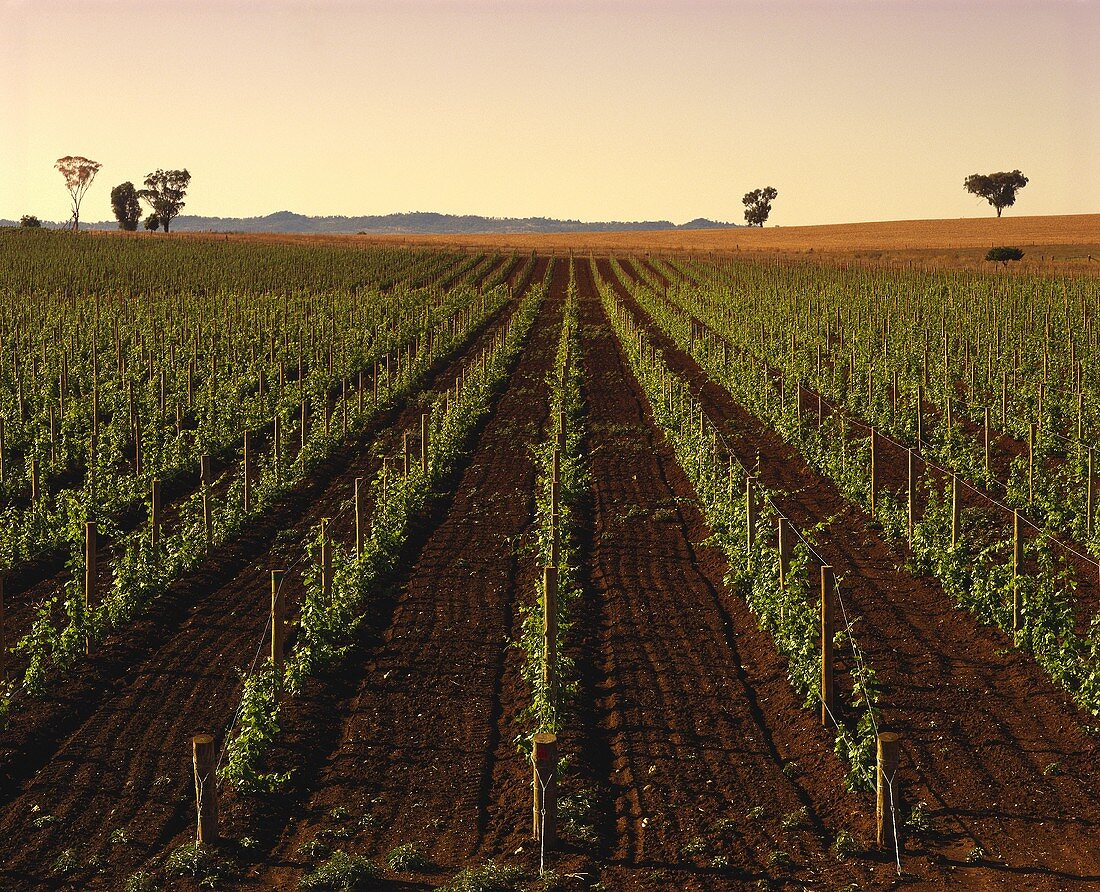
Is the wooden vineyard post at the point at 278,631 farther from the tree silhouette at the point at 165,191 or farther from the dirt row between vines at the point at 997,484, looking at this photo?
the tree silhouette at the point at 165,191

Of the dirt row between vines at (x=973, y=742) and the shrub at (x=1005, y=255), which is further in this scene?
the shrub at (x=1005, y=255)

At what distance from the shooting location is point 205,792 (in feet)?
25.1

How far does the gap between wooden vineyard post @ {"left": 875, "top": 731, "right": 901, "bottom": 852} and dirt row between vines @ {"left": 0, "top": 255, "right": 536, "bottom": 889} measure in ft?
15.0

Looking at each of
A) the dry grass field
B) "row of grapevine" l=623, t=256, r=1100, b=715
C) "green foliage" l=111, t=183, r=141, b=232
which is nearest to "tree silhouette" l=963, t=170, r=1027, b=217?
the dry grass field

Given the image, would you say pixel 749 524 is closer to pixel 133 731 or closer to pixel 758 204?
pixel 133 731

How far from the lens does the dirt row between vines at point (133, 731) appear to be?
7.77 metres

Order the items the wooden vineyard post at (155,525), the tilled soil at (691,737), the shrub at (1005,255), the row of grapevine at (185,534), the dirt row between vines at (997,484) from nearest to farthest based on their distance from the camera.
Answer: the tilled soil at (691,737) → the row of grapevine at (185,534) → the dirt row between vines at (997,484) → the wooden vineyard post at (155,525) → the shrub at (1005,255)

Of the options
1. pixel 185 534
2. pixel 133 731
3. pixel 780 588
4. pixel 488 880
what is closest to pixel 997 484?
pixel 780 588

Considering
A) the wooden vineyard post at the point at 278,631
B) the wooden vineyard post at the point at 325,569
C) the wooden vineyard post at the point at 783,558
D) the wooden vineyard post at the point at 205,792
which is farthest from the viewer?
the wooden vineyard post at the point at 325,569

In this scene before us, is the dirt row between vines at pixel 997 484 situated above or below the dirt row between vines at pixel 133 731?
above

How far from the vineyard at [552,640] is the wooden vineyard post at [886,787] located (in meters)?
0.03

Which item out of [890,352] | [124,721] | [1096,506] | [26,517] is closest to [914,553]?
[1096,506]

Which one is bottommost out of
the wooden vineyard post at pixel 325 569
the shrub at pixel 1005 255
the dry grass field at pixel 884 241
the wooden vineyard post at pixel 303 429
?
the wooden vineyard post at pixel 325 569

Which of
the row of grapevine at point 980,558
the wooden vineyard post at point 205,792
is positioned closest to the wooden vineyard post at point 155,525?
the wooden vineyard post at point 205,792
